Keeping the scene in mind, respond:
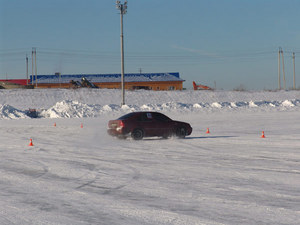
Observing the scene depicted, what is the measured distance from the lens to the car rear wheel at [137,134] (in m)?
19.3

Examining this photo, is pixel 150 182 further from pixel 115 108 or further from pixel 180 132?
pixel 115 108

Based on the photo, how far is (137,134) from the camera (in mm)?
19375

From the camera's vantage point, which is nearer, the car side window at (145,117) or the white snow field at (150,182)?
the white snow field at (150,182)

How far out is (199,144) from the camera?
17.1 meters

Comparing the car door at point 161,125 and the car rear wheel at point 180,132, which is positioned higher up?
the car door at point 161,125

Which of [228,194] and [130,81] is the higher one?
[130,81]

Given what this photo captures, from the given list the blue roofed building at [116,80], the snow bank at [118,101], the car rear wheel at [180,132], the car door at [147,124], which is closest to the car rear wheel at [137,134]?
the car door at [147,124]

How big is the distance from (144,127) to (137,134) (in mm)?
447

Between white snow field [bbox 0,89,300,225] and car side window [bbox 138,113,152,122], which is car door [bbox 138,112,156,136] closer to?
car side window [bbox 138,113,152,122]

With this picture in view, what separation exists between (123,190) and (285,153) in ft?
23.8

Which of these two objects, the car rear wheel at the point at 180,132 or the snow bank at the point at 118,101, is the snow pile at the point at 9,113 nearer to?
the snow bank at the point at 118,101

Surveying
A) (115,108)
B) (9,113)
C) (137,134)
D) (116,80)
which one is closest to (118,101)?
(115,108)

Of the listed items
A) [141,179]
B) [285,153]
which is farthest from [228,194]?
[285,153]

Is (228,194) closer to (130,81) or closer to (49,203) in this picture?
(49,203)
